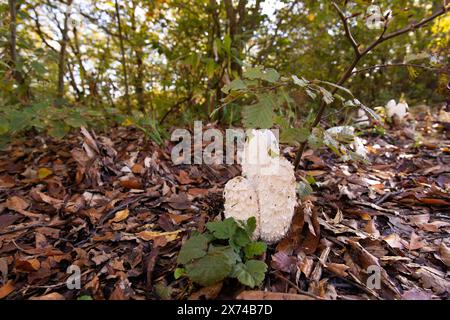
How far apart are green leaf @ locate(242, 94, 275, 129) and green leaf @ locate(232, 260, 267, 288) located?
555 millimetres

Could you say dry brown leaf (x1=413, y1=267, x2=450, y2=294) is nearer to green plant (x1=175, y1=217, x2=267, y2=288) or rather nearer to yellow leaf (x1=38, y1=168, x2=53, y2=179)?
green plant (x1=175, y1=217, x2=267, y2=288)

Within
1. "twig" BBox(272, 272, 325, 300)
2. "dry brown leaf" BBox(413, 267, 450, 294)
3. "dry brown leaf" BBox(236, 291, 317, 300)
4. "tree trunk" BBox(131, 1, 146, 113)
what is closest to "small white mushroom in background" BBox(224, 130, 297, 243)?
"twig" BBox(272, 272, 325, 300)

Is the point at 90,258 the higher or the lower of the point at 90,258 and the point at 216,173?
the lower

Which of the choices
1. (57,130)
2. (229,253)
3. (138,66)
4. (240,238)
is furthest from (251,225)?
(138,66)

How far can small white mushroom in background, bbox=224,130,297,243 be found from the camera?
59.9 inches

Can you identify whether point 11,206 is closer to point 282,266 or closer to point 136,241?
point 136,241

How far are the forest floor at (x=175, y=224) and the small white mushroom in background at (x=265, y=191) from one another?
13cm

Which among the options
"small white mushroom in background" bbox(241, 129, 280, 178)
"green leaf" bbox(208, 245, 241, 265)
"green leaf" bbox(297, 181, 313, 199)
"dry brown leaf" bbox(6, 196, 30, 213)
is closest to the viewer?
"green leaf" bbox(208, 245, 241, 265)

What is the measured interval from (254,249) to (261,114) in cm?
59

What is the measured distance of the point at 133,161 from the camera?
262 cm

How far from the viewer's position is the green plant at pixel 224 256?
50.4 inches

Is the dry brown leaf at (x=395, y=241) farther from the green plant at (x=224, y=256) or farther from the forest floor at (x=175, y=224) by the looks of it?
the green plant at (x=224, y=256)
